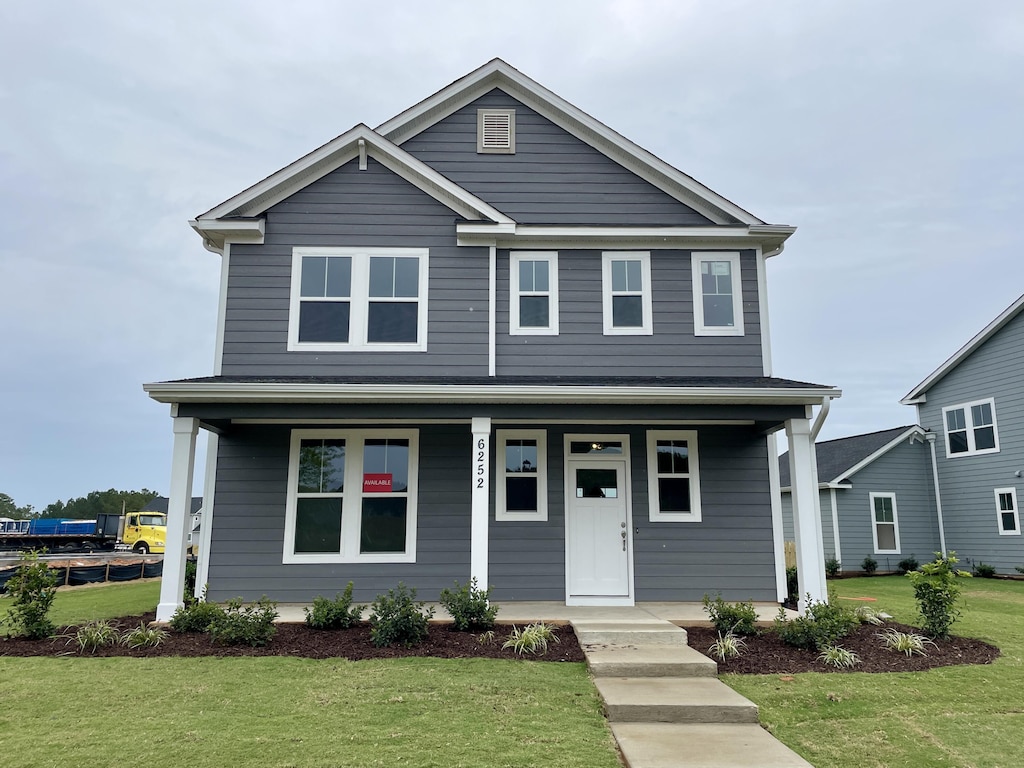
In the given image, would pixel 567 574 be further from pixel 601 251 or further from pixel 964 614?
pixel 964 614

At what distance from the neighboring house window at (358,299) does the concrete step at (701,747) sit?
655 cm

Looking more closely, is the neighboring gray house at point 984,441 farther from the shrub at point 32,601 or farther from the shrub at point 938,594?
the shrub at point 32,601

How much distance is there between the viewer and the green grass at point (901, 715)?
478 cm

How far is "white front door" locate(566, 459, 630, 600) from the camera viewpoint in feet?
33.1

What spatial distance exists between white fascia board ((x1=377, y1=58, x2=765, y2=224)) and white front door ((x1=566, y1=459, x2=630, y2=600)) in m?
4.45

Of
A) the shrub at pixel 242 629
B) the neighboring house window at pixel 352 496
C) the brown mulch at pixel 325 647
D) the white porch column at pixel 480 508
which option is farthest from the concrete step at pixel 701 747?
the neighboring house window at pixel 352 496

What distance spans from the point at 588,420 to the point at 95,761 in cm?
632

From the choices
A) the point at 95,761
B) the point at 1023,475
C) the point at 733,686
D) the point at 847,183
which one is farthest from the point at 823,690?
the point at 847,183

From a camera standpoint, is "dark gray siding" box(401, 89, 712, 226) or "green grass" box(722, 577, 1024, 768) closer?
"green grass" box(722, 577, 1024, 768)

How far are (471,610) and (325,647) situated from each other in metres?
1.64

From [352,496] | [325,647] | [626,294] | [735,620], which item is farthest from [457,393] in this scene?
[735,620]

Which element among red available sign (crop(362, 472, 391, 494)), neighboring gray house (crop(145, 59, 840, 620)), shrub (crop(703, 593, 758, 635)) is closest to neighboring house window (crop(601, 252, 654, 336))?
neighboring gray house (crop(145, 59, 840, 620))

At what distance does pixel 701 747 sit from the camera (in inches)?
191

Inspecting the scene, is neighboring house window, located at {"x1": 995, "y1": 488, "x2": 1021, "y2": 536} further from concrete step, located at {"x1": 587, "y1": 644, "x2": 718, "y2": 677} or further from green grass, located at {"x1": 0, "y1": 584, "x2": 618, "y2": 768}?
green grass, located at {"x1": 0, "y1": 584, "x2": 618, "y2": 768}
